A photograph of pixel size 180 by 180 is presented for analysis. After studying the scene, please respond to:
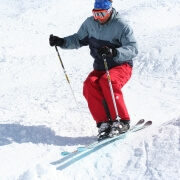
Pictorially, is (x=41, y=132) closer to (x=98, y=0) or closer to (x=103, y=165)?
(x=103, y=165)

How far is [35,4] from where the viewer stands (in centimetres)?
1812

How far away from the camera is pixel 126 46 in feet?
16.5

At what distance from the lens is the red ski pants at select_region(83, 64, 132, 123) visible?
5109mm

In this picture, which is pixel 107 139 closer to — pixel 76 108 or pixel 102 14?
pixel 102 14

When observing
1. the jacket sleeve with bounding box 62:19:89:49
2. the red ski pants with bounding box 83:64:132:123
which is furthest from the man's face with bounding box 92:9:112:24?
the red ski pants with bounding box 83:64:132:123

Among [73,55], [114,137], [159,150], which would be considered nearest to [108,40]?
[114,137]

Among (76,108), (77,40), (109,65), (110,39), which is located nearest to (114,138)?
(109,65)

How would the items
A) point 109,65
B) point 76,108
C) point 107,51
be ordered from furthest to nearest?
1. point 76,108
2. point 109,65
3. point 107,51

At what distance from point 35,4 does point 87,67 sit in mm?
10051

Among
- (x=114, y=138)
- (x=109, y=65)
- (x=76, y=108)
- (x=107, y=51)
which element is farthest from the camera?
(x=76, y=108)

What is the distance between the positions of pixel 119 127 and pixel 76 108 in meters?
1.65

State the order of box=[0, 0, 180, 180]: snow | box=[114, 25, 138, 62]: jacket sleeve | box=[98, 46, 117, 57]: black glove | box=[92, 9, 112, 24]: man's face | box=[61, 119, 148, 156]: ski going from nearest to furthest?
box=[0, 0, 180, 180]: snow
box=[61, 119, 148, 156]: ski
box=[98, 46, 117, 57]: black glove
box=[114, 25, 138, 62]: jacket sleeve
box=[92, 9, 112, 24]: man's face

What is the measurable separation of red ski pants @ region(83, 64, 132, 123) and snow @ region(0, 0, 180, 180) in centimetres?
38

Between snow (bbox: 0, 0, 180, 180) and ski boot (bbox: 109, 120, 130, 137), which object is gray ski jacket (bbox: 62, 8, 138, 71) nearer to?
ski boot (bbox: 109, 120, 130, 137)
